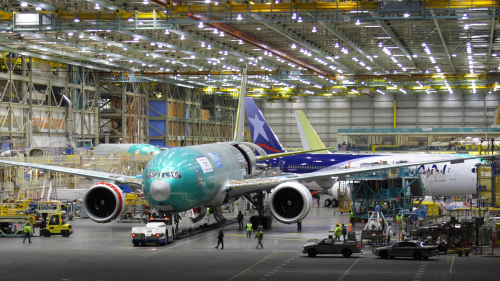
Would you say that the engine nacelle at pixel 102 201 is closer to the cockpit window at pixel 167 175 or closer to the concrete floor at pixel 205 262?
the concrete floor at pixel 205 262

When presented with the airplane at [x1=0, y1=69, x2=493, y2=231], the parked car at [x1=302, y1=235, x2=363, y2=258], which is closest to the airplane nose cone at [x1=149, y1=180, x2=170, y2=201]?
the airplane at [x1=0, y1=69, x2=493, y2=231]

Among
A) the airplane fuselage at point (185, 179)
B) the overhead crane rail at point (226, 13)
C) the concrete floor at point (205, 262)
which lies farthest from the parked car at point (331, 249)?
the overhead crane rail at point (226, 13)

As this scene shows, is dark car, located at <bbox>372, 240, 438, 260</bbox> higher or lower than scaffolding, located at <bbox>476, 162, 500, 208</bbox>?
lower

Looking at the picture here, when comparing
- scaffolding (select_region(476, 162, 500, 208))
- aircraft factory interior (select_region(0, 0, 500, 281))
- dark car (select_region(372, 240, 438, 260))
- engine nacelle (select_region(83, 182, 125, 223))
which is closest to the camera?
aircraft factory interior (select_region(0, 0, 500, 281))

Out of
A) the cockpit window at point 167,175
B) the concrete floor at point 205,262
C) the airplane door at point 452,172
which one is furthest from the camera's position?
the airplane door at point 452,172

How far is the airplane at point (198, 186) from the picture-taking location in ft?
90.3

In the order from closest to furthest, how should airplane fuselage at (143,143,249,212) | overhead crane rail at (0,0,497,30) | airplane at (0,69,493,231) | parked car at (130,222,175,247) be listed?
1. parked car at (130,222,175,247)
2. airplane fuselage at (143,143,249,212)
3. airplane at (0,69,493,231)
4. overhead crane rail at (0,0,497,30)

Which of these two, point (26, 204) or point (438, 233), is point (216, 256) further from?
point (26, 204)

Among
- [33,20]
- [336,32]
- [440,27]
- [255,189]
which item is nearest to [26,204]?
[33,20]

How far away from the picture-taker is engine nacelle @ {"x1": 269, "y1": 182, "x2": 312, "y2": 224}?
98.7 ft

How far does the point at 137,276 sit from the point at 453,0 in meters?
22.9

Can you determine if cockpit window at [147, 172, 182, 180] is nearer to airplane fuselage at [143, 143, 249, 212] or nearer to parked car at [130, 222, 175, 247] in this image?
airplane fuselage at [143, 143, 249, 212]

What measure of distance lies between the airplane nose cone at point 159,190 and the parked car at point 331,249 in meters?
6.85

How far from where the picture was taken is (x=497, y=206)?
3722 centimetres
